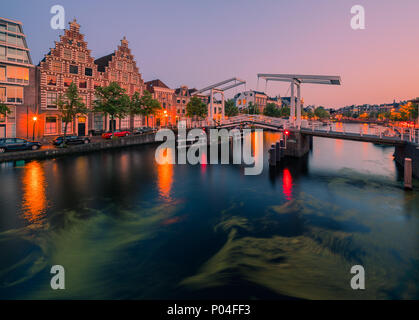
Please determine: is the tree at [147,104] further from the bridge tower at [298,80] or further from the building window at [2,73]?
the bridge tower at [298,80]

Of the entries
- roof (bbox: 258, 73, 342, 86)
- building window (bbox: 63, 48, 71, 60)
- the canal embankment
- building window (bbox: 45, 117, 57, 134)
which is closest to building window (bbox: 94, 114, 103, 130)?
building window (bbox: 45, 117, 57, 134)

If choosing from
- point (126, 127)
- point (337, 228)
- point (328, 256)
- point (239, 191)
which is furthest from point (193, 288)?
point (126, 127)

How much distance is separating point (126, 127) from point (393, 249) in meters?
51.8

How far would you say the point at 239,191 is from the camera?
20000 mm

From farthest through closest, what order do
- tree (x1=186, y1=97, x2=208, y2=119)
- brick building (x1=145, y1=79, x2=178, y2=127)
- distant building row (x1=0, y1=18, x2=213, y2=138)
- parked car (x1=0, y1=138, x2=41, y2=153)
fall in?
brick building (x1=145, y1=79, x2=178, y2=127) → tree (x1=186, y1=97, x2=208, y2=119) → distant building row (x1=0, y1=18, x2=213, y2=138) → parked car (x1=0, y1=138, x2=41, y2=153)

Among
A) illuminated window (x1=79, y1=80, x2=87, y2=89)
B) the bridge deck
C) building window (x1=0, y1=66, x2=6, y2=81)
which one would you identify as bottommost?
the bridge deck

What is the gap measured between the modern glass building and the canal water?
16878 mm

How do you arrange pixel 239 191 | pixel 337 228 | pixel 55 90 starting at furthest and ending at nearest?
1. pixel 55 90
2. pixel 239 191
3. pixel 337 228

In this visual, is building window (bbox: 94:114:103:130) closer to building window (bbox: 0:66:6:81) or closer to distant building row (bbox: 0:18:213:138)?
distant building row (bbox: 0:18:213:138)

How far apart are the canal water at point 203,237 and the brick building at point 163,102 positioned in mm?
42412

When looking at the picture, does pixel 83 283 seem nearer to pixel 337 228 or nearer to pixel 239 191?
pixel 337 228

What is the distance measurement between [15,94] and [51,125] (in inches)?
252

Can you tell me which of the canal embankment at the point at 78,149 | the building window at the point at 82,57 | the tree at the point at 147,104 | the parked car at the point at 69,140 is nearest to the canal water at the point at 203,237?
the canal embankment at the point at 78,149

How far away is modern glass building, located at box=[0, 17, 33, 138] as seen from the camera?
113ft
